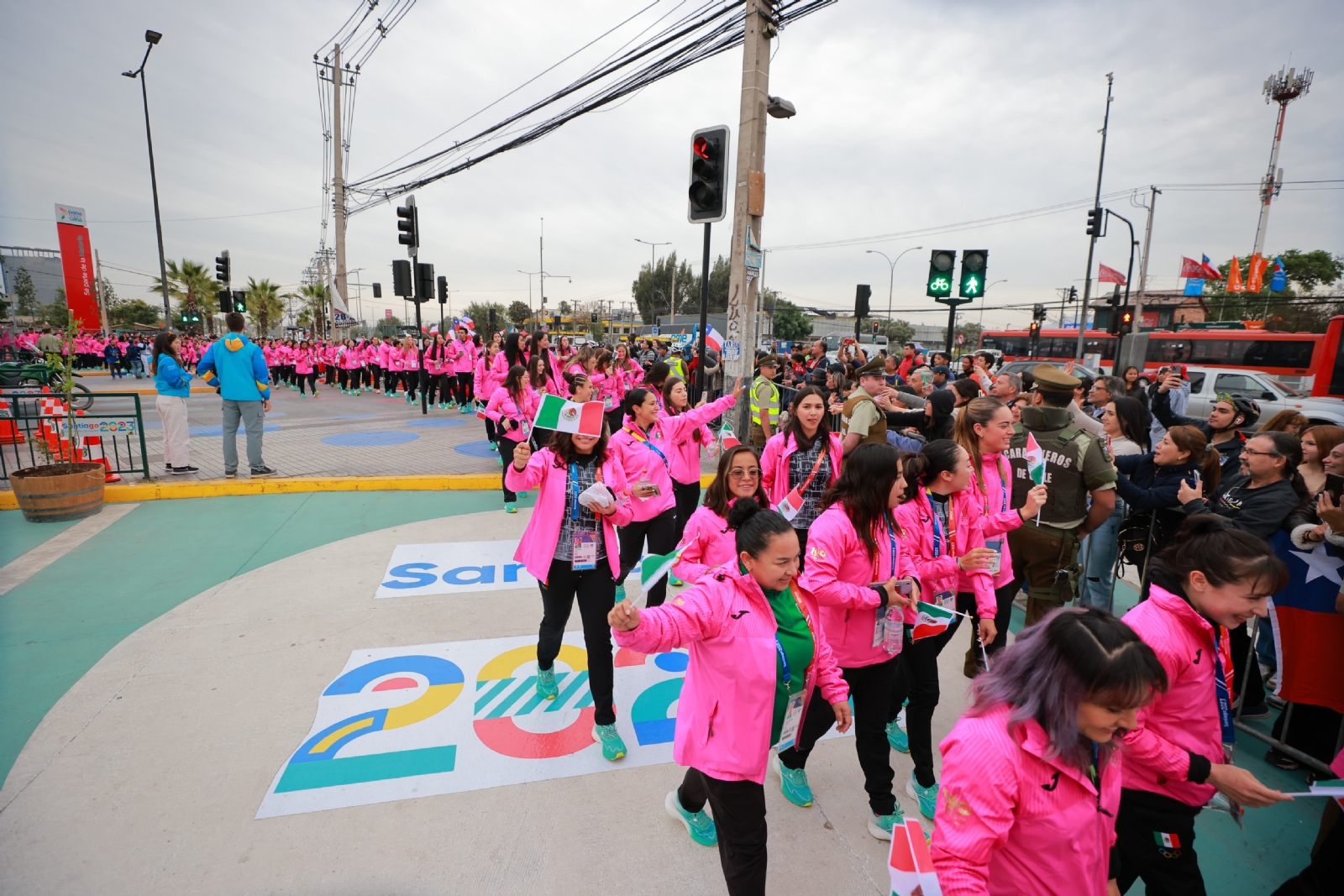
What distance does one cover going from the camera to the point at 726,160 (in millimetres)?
6270

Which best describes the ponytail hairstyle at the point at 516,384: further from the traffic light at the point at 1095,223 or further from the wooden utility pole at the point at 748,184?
the traffic light at the point at 1095,223

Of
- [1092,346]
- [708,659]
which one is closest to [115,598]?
[708,659]

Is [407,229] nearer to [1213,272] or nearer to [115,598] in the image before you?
[115,598]

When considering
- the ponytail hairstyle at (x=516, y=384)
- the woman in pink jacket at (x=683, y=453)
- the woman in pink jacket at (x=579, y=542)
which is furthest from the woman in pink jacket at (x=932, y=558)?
the ponytail hairstyle at (x=516, y=384)

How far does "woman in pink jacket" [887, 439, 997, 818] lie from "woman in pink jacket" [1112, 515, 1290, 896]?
909mm

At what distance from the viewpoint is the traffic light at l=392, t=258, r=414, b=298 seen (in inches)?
565

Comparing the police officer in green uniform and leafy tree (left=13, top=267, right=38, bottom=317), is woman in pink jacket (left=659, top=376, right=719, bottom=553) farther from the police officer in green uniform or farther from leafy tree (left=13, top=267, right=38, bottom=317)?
leafy tree (left=13, top=267, right=38, bottom=317)

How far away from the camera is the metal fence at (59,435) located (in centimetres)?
711

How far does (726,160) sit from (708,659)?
554cm

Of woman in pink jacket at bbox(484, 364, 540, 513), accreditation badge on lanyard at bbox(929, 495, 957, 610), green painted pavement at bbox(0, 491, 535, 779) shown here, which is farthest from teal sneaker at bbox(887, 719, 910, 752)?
woman in pink jacket at bbox(484, 364, 540, 513)

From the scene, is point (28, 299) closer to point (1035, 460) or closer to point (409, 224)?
point (409, 224)

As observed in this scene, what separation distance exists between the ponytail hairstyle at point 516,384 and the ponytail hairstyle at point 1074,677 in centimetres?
635

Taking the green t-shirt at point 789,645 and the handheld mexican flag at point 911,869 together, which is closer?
the handheld mexican flag at point 911,869

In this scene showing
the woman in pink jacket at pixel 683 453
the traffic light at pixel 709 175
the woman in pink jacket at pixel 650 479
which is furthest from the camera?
the traffic light at pixel 709 175
